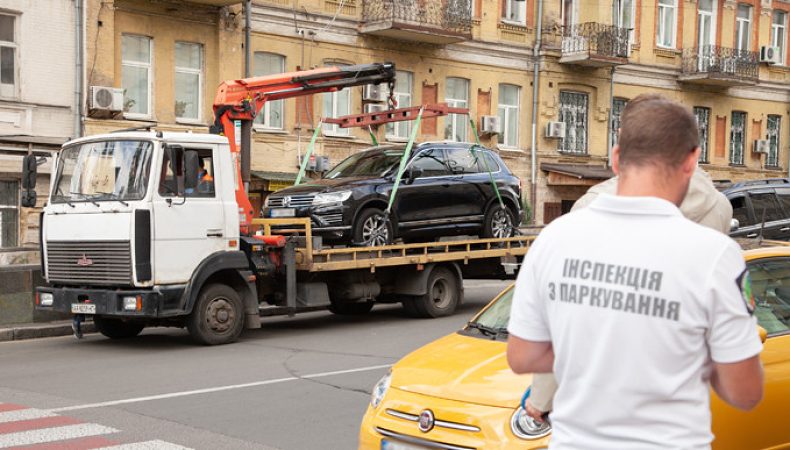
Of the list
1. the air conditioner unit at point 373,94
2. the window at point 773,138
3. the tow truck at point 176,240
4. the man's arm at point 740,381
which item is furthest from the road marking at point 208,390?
the window at point 773,138

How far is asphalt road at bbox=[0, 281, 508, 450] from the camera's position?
7645mm

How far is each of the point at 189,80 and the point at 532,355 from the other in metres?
22.2

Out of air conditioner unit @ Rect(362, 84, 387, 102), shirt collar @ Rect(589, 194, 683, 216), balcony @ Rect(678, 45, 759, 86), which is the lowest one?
shirt collar @ Rect(589, 194, 683, 216)

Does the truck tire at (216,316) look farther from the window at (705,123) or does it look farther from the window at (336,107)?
the window at (705,123)

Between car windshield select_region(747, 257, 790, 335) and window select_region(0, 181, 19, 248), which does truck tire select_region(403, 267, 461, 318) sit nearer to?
window select_region(0, 181, 19, 248)

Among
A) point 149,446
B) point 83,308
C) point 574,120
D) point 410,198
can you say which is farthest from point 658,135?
point 574,120

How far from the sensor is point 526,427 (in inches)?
191

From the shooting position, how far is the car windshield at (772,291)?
5469mm

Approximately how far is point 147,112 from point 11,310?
9.42 meters

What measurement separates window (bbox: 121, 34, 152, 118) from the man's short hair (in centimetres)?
2127

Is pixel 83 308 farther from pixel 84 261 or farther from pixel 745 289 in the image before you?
pixel 745 289

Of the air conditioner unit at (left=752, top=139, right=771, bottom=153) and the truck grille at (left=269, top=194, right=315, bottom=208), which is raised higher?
the air conditioner unit at (left=752, top=139, right=771, bottom=153)

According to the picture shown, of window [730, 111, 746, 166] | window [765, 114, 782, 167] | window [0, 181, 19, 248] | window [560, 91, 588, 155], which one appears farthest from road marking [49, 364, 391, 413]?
window [765, 114, 782, 167]

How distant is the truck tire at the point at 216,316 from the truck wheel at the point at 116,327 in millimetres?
1604
